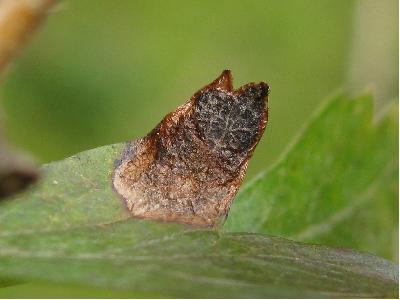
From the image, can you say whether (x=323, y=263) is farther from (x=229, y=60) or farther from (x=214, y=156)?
(x=229, y=60)

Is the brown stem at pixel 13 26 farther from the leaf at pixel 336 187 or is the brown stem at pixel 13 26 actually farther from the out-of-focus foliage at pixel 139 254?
the leaf at pixel 336 187

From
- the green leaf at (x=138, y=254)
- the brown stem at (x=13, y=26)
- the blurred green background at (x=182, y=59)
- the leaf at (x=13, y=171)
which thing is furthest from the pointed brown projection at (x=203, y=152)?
the blurred green background at (x=182, y=59)

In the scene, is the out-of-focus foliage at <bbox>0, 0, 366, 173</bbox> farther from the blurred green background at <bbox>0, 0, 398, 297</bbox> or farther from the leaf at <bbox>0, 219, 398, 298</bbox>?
the leaf at <bbox>0, 219, 398, 298</bbox>

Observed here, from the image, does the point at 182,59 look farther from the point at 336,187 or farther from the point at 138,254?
the point at 138,254

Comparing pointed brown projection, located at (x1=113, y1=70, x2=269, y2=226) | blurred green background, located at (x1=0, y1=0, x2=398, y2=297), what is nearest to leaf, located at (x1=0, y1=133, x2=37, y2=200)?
pointed brown projection, located at (x1=113, y1=70, x2=269, y2=226)

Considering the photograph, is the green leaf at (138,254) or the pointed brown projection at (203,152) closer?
the green leaf at (138,254)

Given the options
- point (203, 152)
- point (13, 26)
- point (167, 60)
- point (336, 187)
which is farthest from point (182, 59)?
point (13, 26)

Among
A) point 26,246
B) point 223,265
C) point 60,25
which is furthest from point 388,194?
point 60,25

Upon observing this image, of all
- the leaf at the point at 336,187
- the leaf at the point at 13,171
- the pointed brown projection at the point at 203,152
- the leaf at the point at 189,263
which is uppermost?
the leaf at the point at 336,187
